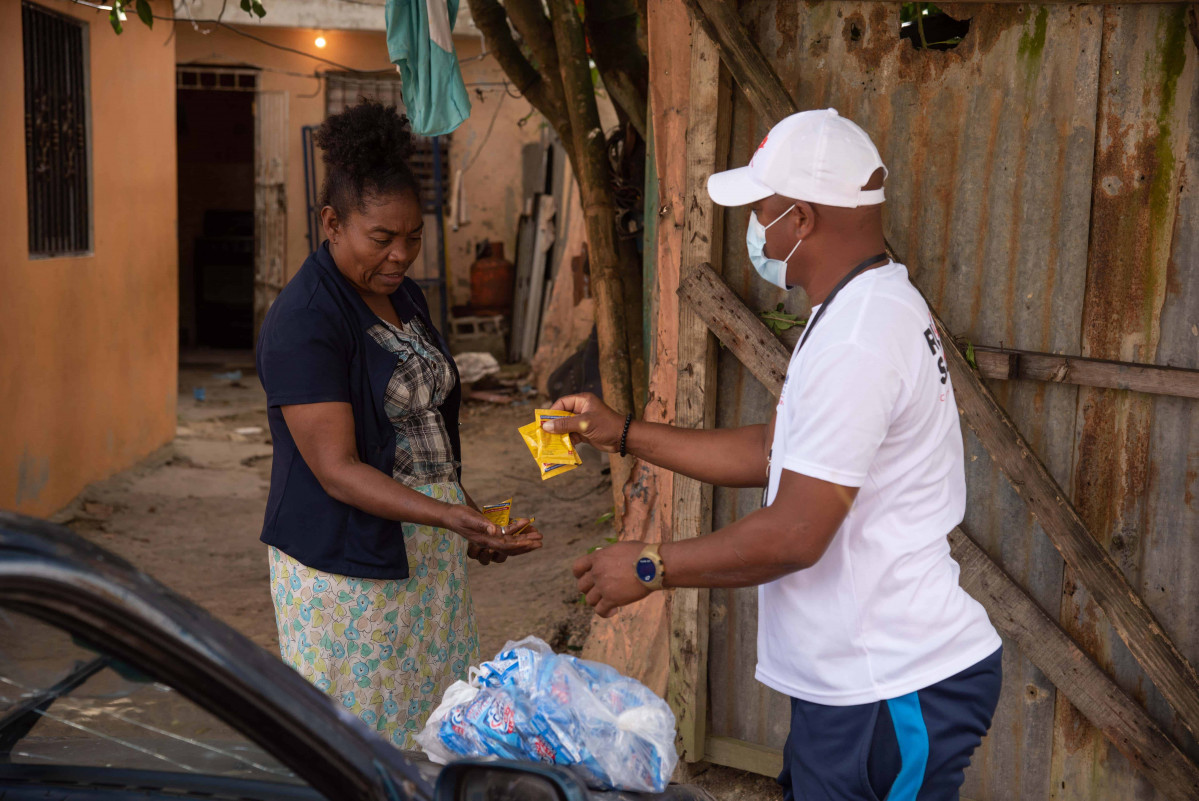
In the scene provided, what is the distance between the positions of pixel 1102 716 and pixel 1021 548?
53 cm

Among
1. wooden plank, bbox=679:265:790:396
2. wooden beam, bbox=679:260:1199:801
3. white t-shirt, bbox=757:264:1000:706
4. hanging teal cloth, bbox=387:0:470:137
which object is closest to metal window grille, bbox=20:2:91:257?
hanging teal cloth, bbox=387:0:470:137

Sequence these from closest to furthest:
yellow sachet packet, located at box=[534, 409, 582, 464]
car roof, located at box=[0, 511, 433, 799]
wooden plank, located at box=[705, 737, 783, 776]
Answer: car roof, located at box=[0, 511, 433, 799] → yellow sachet packet, located at box=[534, 409, 582, 464] → wooden plank, located at box=[705, 737, 783, 776]

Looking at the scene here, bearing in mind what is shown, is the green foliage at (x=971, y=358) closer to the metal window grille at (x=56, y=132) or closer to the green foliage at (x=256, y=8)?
the green foliage at (x=256, y=8)

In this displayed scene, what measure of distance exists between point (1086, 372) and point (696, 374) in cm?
117

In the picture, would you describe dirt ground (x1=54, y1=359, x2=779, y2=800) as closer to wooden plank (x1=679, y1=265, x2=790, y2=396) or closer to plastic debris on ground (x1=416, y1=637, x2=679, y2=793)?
wooden plank (x1=679, y1=265, x2=790, y2=396)

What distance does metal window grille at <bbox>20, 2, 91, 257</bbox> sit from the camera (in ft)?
21.5

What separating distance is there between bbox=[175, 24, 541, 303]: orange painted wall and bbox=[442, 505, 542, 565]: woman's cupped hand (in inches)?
405

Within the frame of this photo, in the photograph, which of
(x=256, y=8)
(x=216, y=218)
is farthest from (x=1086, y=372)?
(x=216, y=218)

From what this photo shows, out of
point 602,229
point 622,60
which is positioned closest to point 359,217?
point 602,229

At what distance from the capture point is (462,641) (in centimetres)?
281

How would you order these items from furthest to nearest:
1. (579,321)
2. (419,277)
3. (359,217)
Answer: (419,277)
(579,321)
(359,217)

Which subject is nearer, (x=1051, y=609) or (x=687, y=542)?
(x=687, y=542)

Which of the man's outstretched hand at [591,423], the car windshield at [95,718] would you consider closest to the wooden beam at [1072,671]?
the man's outstretched hand at [591,423]

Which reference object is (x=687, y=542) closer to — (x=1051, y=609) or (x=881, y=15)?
(x=1051, y=609)
